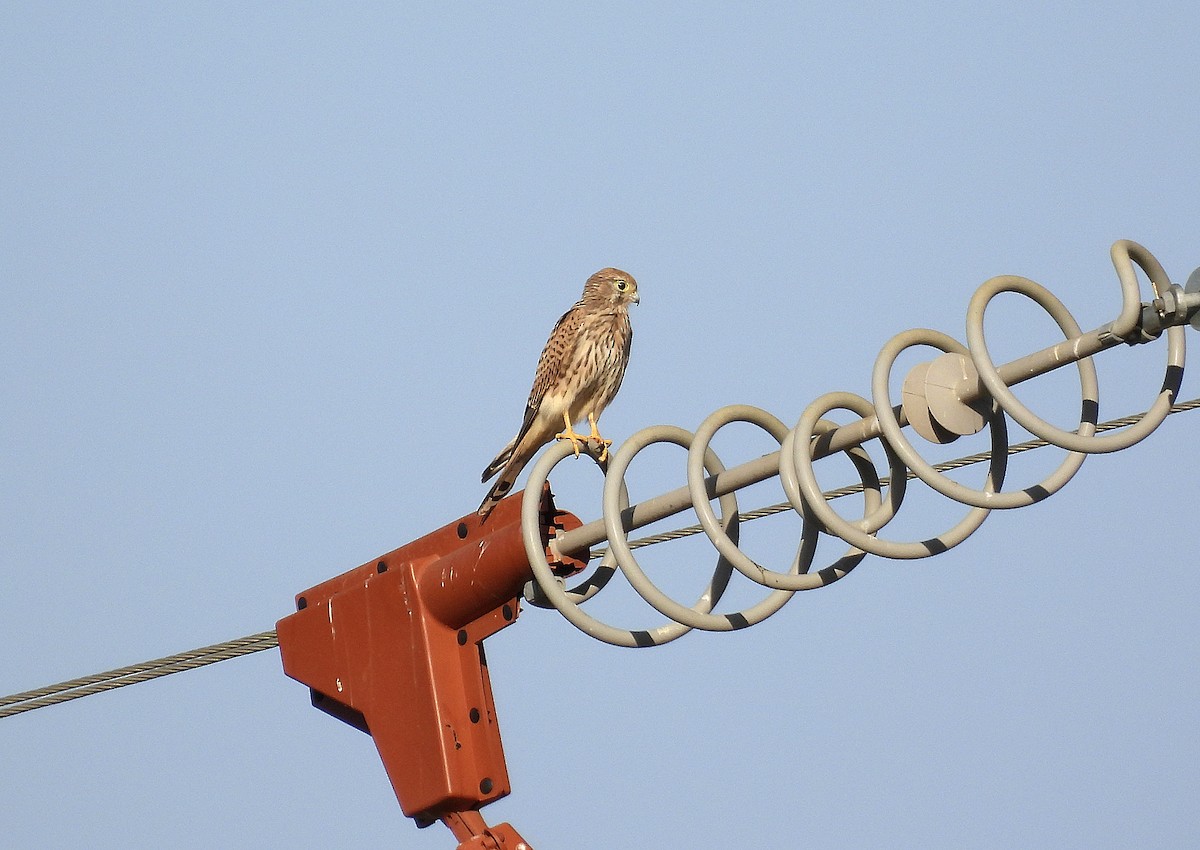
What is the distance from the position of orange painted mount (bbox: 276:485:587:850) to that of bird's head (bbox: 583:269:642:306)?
3.39 meters

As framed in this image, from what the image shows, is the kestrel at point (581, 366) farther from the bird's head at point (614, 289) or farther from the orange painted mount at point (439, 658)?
the orange painted mount at point (439, 658)

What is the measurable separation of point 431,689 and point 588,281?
408cm

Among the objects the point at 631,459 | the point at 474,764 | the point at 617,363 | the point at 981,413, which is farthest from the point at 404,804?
the point at 617,363

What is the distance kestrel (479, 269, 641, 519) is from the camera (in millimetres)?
7285

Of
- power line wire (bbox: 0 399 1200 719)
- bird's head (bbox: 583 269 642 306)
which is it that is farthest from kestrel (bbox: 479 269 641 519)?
power line wire (bbox: 0 399 1200 719)

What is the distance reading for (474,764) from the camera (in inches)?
172

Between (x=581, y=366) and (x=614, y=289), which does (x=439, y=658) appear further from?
(x=614, y=289)

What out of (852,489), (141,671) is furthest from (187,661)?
(852,489)

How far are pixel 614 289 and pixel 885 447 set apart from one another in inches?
167

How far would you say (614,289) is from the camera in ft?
26.2

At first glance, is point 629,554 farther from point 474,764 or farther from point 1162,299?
point 1162,299

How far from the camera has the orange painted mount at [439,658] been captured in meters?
4.36

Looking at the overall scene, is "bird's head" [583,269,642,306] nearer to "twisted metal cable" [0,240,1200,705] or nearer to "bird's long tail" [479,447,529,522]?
"bird's long tail" [479,447,529,522]

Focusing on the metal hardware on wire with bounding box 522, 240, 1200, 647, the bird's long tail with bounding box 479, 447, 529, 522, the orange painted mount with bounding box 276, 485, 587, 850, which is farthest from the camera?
the bird's long tail with bounding box 479, 447, 529, 522
